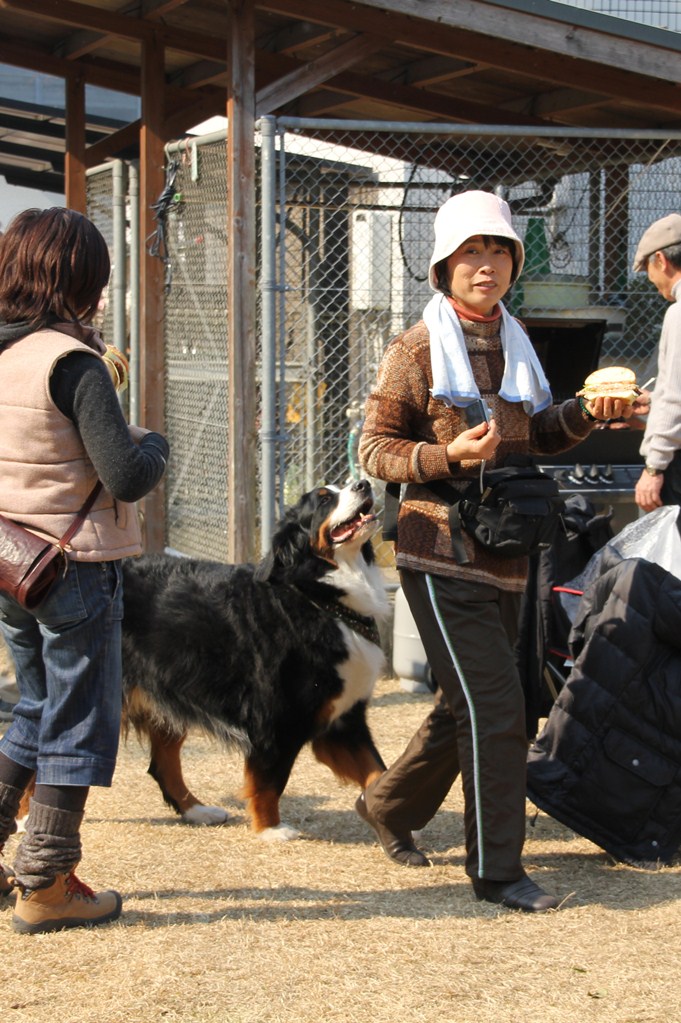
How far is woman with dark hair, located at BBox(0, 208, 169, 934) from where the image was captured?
2.85 metres

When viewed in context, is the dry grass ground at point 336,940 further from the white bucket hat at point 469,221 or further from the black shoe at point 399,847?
the white bucket hat at point 469,221

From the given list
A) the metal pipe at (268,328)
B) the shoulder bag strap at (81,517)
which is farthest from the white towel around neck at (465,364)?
the metal pipe at (268,328)

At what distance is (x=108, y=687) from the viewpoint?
3002 millimetres

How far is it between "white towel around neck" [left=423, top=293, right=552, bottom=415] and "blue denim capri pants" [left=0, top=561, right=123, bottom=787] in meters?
1.02

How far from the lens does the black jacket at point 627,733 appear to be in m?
3.68

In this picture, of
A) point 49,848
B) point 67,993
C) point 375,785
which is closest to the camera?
point 67,993

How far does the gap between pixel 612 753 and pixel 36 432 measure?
2029 mm

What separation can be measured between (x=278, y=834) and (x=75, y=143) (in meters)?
5.82

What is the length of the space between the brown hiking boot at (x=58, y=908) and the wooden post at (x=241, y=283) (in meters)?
3.04

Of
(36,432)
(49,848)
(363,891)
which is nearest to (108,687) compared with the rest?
(49,848)

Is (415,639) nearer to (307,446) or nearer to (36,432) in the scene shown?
(307,446)

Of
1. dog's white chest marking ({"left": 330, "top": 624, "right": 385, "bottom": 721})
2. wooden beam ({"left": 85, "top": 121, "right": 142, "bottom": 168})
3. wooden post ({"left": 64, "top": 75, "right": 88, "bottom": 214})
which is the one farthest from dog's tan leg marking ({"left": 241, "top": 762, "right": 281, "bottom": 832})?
wooden beam ({"left": 85, "top": 121, "right": 142, "bottom": 168})

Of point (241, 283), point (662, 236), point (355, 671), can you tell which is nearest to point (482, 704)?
point (355, 671)

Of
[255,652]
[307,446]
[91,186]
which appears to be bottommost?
[255,652]
